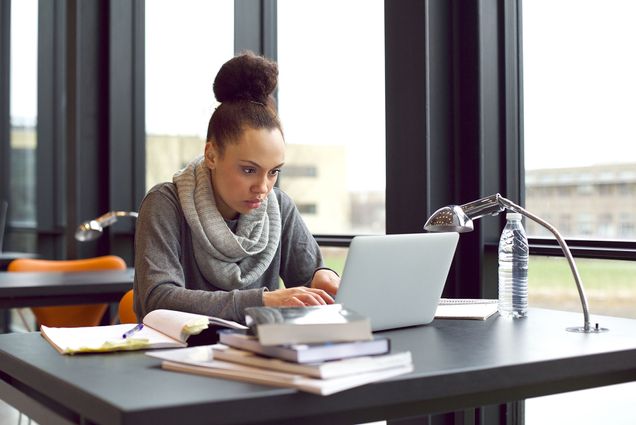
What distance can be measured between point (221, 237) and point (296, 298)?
456 mm

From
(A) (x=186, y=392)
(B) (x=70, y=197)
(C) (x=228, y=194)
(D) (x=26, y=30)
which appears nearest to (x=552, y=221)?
(C) (x=228, y=194)

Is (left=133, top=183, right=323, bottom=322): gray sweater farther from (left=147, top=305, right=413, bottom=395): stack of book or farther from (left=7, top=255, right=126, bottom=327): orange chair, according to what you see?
(left=7, top=255, right=126, bottom=327): orange chair

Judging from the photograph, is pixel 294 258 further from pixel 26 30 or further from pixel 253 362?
pixel 26 30

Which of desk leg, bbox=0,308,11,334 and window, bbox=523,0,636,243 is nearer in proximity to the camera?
window, bbox=523,0,636,243

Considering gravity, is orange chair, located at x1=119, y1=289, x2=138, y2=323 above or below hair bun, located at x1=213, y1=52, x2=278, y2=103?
below

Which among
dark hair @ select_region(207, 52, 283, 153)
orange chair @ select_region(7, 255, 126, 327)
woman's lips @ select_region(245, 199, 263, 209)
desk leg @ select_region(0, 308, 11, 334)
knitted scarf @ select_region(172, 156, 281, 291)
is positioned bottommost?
desk leg @ select_region(0, 308, 11, 334)

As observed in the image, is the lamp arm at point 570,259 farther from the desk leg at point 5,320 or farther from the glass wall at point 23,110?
the desk leg at point 5,320

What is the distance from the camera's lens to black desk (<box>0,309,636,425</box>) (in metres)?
1.20

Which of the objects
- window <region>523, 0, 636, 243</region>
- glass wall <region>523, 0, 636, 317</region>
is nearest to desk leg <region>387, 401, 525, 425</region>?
glass wall <region>523, 0, 636, 317</region>

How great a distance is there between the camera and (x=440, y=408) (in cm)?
141

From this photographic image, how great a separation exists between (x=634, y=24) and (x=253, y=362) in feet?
5.66

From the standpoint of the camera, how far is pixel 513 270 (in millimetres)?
2156

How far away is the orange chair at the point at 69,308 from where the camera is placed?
3.72 m

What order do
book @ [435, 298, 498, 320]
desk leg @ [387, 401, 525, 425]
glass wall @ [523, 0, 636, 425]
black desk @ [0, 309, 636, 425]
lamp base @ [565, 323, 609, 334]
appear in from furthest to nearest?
desk leg @ [387, 401, 525, 425] → glass wall @ [523, 0, 636, 425] → book @ [435, 298, 498, 320] → lamp base @ [565, 323, 609, 334] → black desk @ [0, 309, 636, 425]
